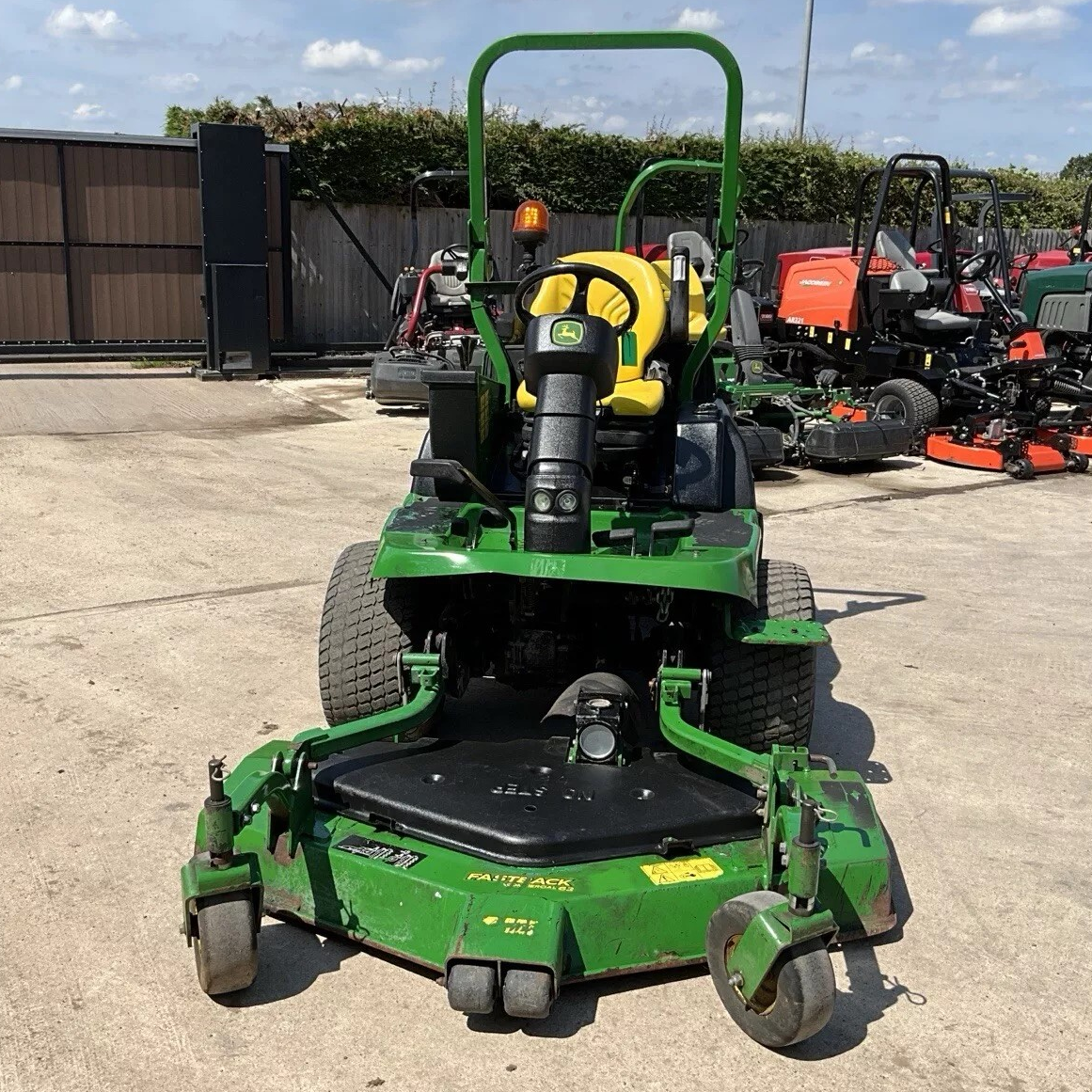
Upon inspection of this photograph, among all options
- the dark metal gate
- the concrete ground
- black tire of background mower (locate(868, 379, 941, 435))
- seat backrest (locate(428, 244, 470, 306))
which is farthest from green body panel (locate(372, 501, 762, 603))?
the dark metal gate

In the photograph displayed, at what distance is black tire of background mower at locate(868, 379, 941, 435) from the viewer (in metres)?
9.39

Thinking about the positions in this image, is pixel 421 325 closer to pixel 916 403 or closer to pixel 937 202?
pixel 916 403

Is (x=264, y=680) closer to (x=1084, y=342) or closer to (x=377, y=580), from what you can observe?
(x=377, y=580)

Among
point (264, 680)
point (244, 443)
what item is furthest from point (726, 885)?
point (244, 443)

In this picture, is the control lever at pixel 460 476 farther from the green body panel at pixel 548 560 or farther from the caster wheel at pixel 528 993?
the caster wheel at pixel 528 993

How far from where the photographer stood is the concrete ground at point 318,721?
7.82 ft

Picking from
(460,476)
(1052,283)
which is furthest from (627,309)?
(1052,283)

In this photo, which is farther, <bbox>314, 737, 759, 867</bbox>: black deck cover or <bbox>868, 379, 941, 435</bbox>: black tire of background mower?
<bbox>868, 379, 941, 435</bbox>: black tire of background mower

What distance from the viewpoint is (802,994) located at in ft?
7.47

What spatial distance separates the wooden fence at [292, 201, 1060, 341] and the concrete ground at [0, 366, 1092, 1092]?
7119mm

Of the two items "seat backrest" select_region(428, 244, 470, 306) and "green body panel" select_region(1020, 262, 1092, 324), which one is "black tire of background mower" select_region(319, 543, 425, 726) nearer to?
"seat backrest" select_region(428, 244, 470, 306)

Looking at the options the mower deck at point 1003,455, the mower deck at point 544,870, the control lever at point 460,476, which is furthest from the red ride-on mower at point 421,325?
the mower deck at point 544,870

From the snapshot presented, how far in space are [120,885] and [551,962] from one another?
4.03 ft

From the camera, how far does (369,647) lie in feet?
11.3
